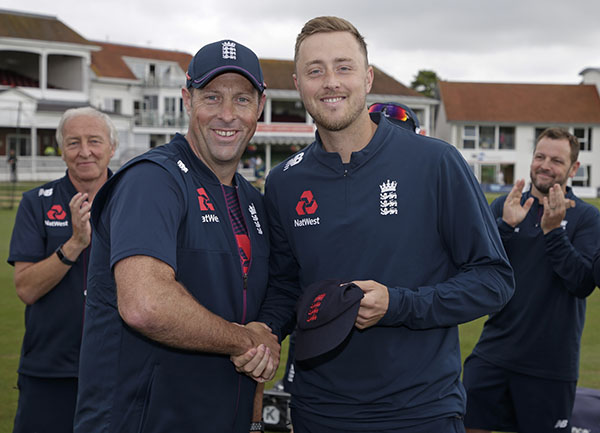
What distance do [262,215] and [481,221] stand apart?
110cm

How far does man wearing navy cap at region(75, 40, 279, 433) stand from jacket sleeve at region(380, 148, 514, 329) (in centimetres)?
69

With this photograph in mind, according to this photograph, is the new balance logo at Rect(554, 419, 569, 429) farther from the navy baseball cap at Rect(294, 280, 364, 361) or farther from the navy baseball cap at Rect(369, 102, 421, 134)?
the navy baseball cap at Rect(294, 280, 364, 361)

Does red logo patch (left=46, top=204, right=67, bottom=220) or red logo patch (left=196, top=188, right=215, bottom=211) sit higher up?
red logo patch (left=196, top=188, right=215, bottom=211)

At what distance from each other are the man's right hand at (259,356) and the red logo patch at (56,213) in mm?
1779

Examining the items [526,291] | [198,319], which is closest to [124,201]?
[198,319]

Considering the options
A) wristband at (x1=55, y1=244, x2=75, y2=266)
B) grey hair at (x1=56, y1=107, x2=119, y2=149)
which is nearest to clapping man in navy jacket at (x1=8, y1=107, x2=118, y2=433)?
wristband at (x1=55, y1=244, x2=75, y2=266)

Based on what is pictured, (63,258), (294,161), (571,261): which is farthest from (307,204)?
(571,261)

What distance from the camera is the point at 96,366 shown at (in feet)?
8.75

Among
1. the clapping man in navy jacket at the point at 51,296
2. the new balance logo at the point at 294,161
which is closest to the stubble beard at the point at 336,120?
the new balance logo at the point at 294,161

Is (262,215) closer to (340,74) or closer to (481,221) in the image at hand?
(340,74)

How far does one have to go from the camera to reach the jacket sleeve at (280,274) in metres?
3.17

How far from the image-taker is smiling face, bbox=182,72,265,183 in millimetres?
2982

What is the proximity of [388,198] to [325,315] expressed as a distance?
63 centimetres

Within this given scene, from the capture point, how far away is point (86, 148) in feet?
13.6
